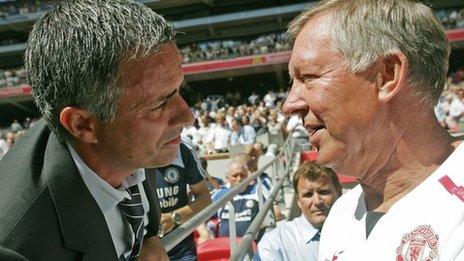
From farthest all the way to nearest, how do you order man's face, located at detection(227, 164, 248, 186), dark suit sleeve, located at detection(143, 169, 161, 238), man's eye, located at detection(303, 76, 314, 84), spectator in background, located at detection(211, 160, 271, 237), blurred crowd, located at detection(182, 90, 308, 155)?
blurred crowd, located at detection(182, 90, 308, 155) < man's face, located at detection(227, 164, 248, 186) < spectator in background, located at detection(211, 160, 271, 237) < dark suit sleeve, located at detection(143, 169, 161, 238) < man's eye, located at detection(303, 76, 314, 84)

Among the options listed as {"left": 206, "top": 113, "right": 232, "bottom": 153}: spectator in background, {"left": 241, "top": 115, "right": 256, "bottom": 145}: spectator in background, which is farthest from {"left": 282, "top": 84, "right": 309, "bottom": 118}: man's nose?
{"left": 206, "top": 113, "right": 232, "bottom": 153}: spectator in background

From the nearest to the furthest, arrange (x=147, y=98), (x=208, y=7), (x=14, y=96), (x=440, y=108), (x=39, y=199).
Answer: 1. (x=39, y=199)
2. (x=147, y=98)
3. (x=440, y=108)
4. (x=14, y=96)
5. (x=208, y=7)

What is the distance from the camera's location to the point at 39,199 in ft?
3.24

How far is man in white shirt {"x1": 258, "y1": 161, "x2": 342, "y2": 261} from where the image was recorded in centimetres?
272

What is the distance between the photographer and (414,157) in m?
1.21

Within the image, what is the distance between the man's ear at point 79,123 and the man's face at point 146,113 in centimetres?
2

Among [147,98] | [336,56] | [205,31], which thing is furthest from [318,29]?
[205,31]

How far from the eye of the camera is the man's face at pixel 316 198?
2986 mm

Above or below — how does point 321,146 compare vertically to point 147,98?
below

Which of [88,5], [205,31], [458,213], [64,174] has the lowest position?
[205,31]

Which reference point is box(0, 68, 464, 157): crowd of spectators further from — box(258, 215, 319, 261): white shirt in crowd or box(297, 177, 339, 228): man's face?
box(258, 215, 319, 261): white shirt in crowd

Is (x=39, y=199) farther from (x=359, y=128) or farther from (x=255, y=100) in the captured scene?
(x=255, y=100)

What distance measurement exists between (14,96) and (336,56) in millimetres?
27942

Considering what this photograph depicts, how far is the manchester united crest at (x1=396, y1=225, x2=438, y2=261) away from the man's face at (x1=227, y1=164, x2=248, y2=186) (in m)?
3.92
